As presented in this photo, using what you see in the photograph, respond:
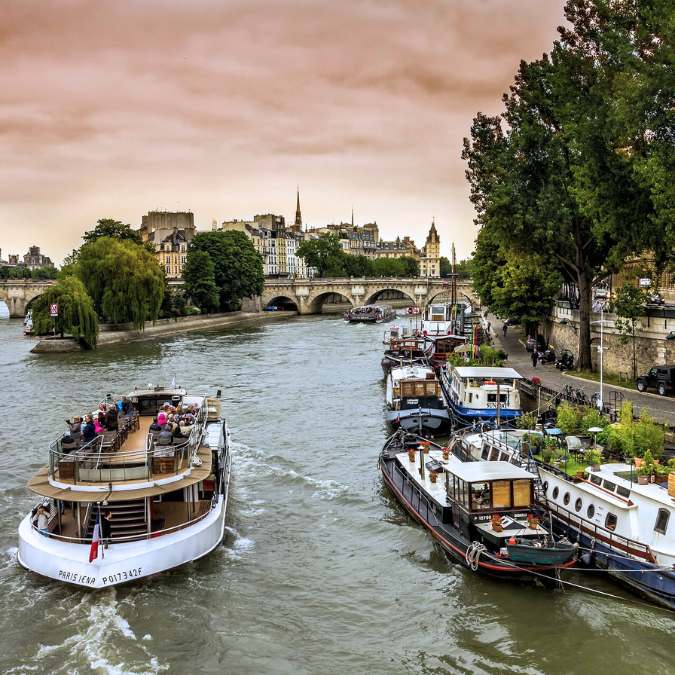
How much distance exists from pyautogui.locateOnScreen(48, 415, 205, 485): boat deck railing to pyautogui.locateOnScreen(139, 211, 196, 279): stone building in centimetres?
13344

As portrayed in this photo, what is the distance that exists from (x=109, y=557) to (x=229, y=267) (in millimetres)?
86371

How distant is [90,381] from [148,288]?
26.7 m

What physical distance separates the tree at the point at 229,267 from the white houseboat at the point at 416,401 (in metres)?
65.0

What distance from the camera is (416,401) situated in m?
33.2

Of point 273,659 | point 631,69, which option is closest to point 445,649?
point 273,659

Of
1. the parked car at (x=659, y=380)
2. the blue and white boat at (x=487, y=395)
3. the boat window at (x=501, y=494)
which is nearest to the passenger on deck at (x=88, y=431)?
the boat window at (x=501, y=494)

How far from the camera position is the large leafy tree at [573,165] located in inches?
1213

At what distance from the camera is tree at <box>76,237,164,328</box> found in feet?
231

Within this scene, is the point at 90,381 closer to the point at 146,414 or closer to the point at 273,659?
the point at 146,414

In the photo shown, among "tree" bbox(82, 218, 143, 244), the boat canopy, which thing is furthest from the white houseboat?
"tree" bbox(82, 218, 143, 244)

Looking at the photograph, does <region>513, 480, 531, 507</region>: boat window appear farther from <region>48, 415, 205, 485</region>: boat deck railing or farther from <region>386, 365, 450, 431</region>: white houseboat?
<region>386, 365, 450, 431</region>: white houseboat

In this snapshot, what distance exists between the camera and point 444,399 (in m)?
37.4

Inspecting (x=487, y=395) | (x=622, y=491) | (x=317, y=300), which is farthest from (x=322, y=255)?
(x=622, y=491)

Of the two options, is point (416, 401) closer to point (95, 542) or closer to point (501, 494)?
point (501, 494)
